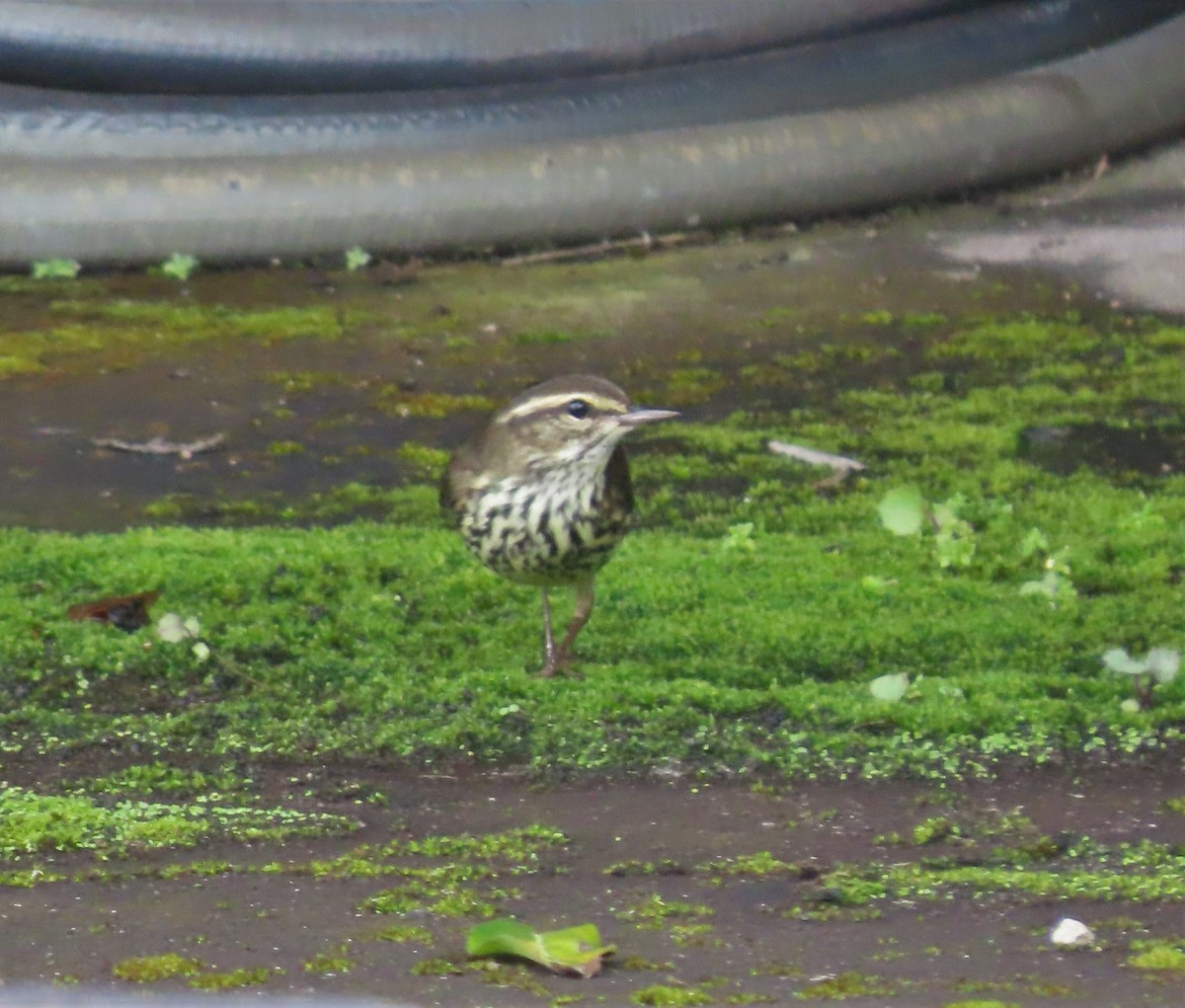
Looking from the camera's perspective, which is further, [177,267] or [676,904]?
[177,267]

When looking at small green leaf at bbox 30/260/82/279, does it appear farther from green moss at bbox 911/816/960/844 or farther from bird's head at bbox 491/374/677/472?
green moss at bbox 911/816/960/844

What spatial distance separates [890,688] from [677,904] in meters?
1.39

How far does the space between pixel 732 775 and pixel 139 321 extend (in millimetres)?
4841

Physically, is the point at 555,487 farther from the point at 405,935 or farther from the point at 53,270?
the point at 53,270

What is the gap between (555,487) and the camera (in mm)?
4930

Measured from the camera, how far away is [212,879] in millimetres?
3762

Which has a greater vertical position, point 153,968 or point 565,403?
point 565,403

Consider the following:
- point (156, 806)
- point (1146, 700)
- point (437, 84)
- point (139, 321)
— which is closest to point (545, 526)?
point (156, 806)

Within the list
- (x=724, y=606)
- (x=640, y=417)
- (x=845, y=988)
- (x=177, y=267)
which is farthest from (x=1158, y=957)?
(x=177, y=267)

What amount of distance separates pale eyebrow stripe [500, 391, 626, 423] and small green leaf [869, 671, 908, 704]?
960 mm

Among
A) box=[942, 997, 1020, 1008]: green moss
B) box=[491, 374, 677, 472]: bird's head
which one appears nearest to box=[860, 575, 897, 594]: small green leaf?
box=[491, 374, 677, 472]: bird's head

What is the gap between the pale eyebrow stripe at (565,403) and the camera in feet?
16.3

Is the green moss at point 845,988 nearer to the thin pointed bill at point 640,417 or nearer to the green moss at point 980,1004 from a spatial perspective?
the green moss at point 980,1004

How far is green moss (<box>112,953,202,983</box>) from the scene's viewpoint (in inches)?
122
